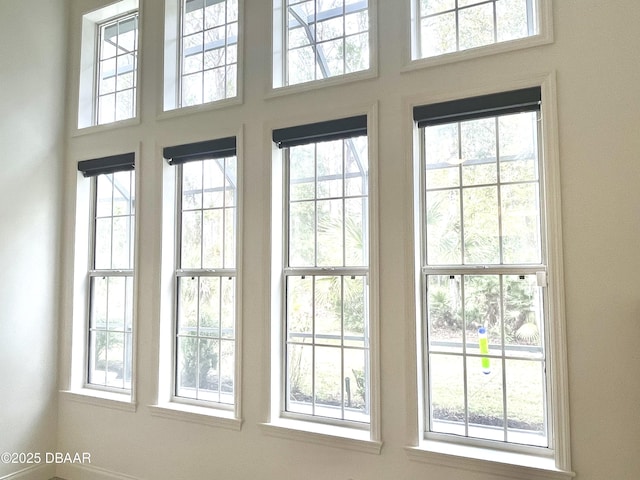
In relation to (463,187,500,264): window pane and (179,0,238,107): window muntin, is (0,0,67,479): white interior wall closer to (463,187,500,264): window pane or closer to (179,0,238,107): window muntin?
(179,0,238,107): window muntin

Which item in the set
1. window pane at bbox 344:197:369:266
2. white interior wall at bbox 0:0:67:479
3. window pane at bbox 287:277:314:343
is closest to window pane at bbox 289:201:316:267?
window pane at bbox 287:277:314:343

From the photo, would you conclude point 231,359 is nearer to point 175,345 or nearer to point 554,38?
point 175,345

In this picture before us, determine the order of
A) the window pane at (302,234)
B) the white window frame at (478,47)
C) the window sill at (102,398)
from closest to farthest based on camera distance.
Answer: the white window frame at (478,47), the window pane at (302,234), the window sill at (102,398)

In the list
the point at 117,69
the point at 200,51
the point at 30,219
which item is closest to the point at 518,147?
the point at 200,51

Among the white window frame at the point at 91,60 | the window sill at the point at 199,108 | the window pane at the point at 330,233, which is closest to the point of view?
the window pane at the point at 330,233

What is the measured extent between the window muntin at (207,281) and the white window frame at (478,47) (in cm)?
151

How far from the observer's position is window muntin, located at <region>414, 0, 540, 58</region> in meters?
2.57

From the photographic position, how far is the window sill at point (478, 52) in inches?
94.4

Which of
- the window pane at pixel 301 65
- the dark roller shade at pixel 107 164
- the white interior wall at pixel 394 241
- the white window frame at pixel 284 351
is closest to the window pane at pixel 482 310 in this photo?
the white interior wall at pixel 394 241

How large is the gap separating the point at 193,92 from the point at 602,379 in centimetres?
342

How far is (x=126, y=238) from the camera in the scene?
3824 millimetres

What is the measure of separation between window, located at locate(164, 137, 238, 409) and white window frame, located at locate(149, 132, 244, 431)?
0.03 metres

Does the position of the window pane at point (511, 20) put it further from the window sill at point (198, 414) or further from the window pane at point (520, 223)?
the window sill at point (198, 414)

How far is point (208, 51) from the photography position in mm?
3555
